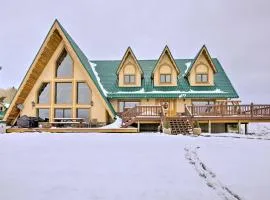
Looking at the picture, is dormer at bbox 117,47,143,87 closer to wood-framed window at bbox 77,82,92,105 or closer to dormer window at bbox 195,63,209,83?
wood-framed window at bbox 77,82,92,105

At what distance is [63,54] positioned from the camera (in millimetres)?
23562

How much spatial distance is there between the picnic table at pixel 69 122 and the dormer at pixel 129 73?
17.0 ft

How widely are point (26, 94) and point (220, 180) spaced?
20.4 metres

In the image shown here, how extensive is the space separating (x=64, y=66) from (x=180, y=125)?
11395 millimetres

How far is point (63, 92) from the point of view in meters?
23.4

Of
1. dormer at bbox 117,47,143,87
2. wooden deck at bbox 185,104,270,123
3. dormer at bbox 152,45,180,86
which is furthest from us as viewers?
dormer at bbox 152,45,180,86

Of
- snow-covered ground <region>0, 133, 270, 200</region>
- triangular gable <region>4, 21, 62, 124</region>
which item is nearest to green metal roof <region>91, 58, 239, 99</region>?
triangular gable <region>4, 21, 62, 124</region>

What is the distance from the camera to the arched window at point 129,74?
79.2 feet

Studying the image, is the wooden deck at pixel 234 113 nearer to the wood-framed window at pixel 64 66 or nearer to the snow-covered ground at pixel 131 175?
the wood-framed window at pixel 64 66

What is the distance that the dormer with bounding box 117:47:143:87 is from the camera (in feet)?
78.8

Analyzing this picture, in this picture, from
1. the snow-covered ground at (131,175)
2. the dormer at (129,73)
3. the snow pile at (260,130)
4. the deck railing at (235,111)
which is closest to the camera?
the snow-covered ground at (131,175)

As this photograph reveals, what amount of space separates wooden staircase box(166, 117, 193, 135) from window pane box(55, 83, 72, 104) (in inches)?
355

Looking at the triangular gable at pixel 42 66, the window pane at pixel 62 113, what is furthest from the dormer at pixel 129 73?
the window pane at pixel 62 113

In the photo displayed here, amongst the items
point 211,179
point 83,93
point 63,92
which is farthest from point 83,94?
point 211,179
